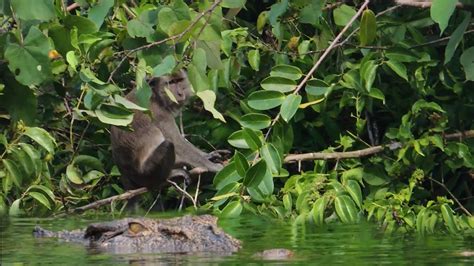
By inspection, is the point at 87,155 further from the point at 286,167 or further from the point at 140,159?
the point at 286,167

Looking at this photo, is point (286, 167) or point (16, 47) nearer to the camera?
point (16, 47)

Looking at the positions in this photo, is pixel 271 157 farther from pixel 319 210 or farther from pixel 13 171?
pixel 13 171

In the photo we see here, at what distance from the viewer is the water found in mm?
4859

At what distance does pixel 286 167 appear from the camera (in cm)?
851

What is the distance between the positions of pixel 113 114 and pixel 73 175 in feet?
12.1

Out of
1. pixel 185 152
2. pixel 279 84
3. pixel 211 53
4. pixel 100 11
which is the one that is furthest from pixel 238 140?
pixel 185 152

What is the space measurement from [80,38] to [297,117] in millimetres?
2564

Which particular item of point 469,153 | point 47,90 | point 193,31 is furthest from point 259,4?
point 193,31

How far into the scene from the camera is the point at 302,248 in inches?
214

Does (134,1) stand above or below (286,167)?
above

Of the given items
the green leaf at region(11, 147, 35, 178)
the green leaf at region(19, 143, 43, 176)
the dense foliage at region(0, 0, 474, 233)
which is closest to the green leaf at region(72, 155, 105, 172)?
the dense foliage at region(0, 0, 474, 233)

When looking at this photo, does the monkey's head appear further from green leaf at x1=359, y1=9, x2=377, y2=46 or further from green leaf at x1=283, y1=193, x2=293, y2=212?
green leaf at x1=359, y1=9, x2=377, y2=46

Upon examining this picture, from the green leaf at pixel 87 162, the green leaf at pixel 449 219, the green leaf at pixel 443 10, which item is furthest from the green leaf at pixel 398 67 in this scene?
the green leaf at pixel 443 10

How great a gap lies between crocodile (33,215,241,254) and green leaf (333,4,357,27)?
6.83 ft
